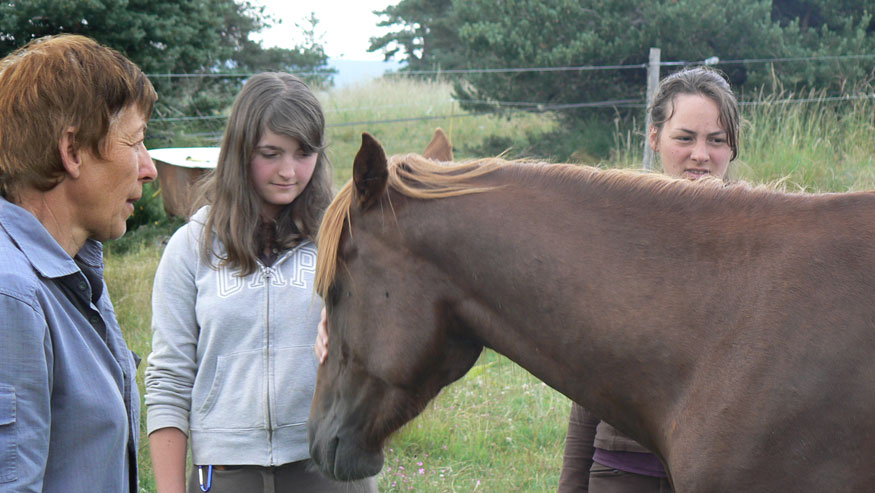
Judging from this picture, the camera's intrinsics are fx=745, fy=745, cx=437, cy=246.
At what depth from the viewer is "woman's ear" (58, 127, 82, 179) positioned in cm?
142

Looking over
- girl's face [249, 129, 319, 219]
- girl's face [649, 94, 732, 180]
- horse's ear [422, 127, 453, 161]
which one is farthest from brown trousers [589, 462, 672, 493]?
girl's face [249, 129, 319, 219]

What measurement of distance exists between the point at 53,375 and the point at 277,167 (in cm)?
100

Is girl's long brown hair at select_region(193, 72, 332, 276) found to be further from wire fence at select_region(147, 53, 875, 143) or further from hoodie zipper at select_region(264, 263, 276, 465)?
wire fence at select_region(147, 53, 875, 143)

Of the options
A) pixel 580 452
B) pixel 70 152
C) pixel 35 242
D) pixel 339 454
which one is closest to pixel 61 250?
pixel 35 242

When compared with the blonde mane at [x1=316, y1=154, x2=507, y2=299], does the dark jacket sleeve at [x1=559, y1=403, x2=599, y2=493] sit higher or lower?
lower

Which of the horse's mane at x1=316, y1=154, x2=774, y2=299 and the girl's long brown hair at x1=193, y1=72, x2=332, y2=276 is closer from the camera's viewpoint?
the horse's mane at x1=316, y1=154, x2=774, y2=299

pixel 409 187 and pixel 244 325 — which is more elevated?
pixel 409 187

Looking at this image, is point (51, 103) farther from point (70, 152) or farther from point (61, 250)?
point (61, 250)

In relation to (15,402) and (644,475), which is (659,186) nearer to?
(644,475)

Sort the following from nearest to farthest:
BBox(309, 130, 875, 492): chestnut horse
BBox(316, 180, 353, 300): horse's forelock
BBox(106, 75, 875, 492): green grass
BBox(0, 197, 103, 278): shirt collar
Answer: BBox(0, 197, 103, 278): shirt collar
BBox(309, 130, 875, 492): chestnut horse
BBox(316, 180, 353, 300): horse's forelock
BBox(106, 75, 875, 492): green grass

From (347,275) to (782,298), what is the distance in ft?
3.34

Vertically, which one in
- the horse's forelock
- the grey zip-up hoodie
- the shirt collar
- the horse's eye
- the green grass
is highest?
the shirt collar

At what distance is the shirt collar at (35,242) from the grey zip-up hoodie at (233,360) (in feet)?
2.24

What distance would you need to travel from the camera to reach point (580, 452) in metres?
2.18
